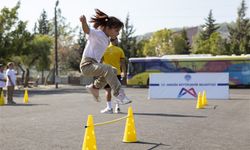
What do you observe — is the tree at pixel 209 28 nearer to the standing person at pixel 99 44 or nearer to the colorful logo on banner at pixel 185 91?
the colorful logo on banner at pixel 185 91

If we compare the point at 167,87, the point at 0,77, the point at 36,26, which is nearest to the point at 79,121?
the point at 0,77

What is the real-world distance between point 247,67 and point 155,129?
3133 centimetres

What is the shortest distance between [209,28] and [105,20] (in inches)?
3297

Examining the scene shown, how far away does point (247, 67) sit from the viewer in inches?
1507

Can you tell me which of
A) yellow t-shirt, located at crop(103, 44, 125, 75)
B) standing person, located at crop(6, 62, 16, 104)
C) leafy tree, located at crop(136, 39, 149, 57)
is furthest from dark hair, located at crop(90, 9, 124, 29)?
leafy tree, located at crop(136, 39, 149, 57)

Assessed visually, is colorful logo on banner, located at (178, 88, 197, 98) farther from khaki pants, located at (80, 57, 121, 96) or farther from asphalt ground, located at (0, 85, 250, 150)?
khaki pants, located at (80, 57, 121, 96)

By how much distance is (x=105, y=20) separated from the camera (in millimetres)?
7039

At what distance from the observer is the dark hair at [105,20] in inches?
276

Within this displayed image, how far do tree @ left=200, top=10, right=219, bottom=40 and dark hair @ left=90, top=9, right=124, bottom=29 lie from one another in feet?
261

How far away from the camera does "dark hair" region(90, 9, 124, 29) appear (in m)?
7.01

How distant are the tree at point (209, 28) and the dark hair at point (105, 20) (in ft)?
261

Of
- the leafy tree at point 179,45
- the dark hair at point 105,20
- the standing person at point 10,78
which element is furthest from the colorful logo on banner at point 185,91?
the leafy tree at point 179,45

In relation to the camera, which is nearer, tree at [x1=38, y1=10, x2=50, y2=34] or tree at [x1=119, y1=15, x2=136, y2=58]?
tree at [x1=119, y1=15, x2=136, y2=58]

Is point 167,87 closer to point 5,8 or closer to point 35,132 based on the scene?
point 35,132
